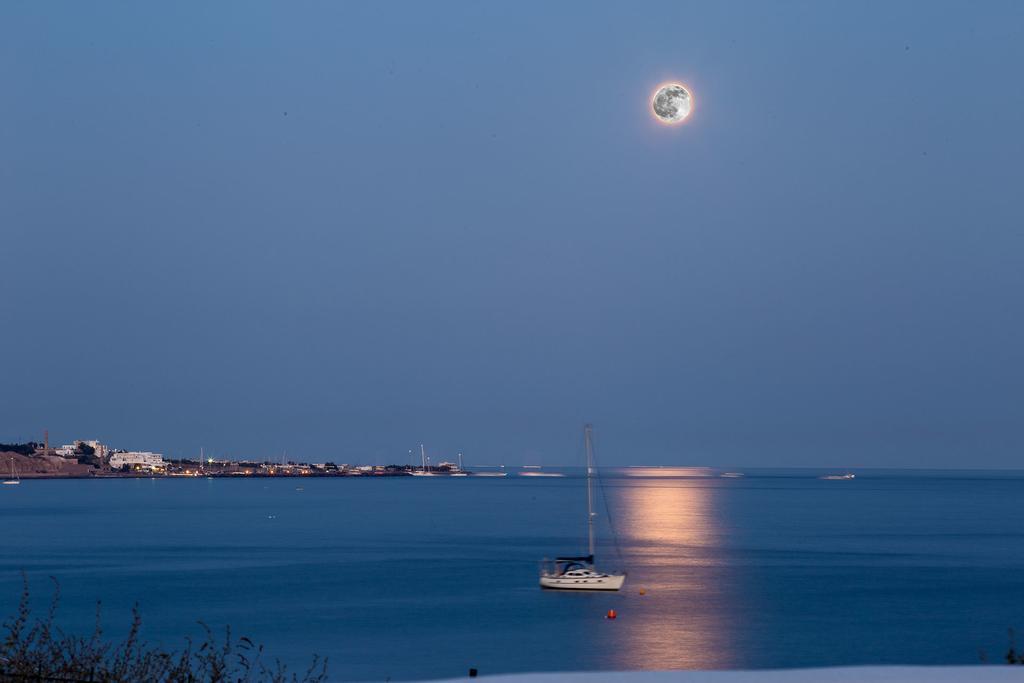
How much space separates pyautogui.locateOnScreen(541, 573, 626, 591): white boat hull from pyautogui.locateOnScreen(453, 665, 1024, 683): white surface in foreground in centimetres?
5450

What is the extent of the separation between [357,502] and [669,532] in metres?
75.7

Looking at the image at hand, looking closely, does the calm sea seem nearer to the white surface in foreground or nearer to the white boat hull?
the white boat hull

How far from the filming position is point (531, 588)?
60.3 meters

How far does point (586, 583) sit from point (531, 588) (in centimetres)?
339

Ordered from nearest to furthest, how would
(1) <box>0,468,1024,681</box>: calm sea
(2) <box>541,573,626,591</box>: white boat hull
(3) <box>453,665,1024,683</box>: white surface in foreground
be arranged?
(3) <box>453,665,1024,683</box>: white surface in foreground, (1) <box>0,468,1024,681</box>: calm sea, (2) <box>541,573,626,591</box>: white boat hull

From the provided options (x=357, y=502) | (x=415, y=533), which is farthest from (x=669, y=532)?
(x=357, y=502)

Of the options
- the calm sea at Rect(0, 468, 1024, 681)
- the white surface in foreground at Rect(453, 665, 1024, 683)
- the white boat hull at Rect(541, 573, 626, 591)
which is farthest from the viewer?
the white boat hull at Rect(541, 573, 626, 591)

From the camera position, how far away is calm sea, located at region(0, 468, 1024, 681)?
141 feet

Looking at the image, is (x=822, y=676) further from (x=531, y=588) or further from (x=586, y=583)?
(x=531, y=588)

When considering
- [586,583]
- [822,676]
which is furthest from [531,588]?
[822,676]

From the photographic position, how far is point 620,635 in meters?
45.0

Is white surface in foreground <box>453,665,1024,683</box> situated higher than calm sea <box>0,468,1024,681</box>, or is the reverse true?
calm sea <box>0,468,1024,681</box>

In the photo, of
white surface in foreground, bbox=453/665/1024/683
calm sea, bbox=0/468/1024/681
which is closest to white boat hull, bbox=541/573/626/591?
calm sea, bbox=0/468/1024/681

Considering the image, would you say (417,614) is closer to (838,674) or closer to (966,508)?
(838,674)
